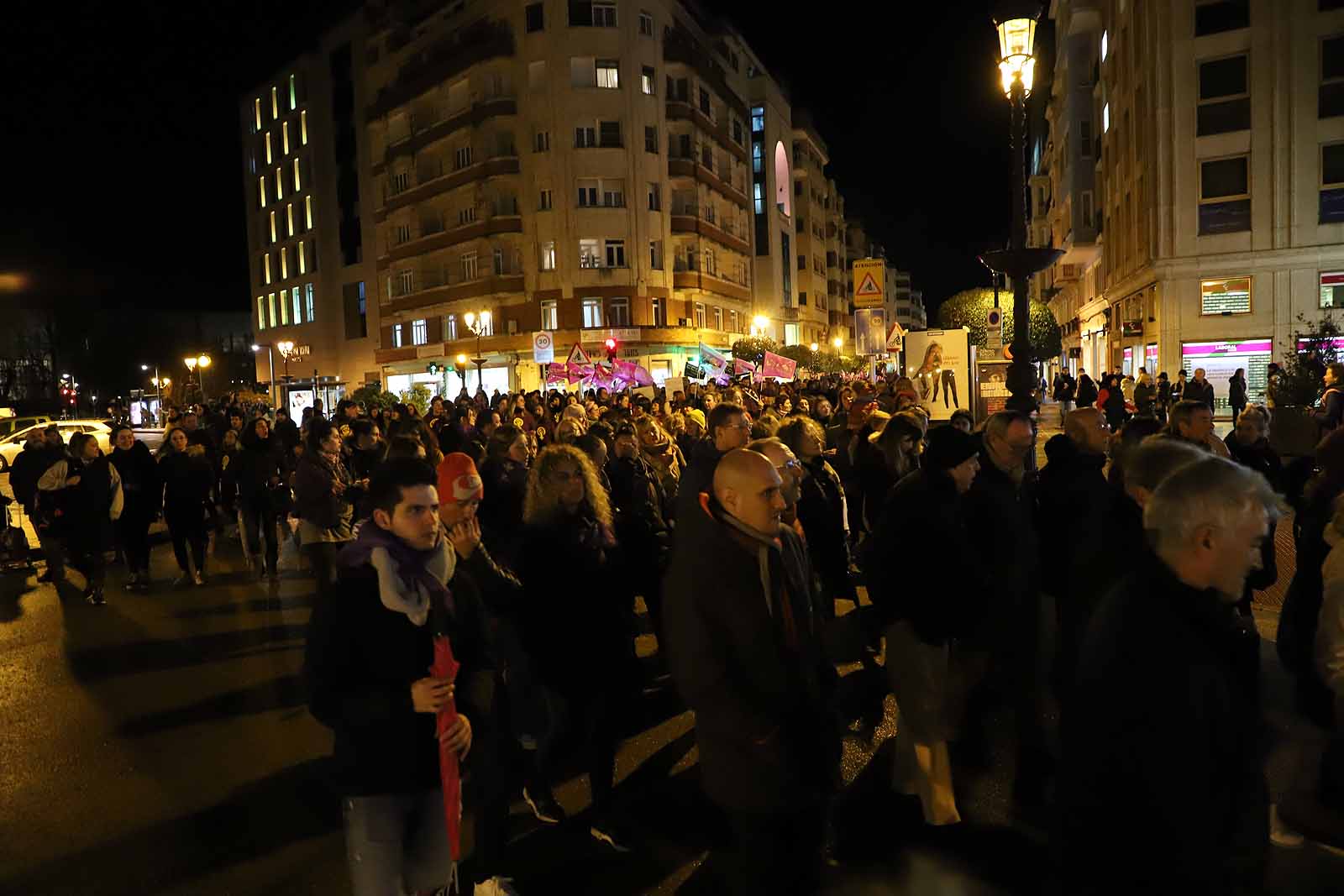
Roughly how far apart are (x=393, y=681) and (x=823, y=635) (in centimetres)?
169

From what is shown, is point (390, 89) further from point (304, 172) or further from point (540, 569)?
point (540, 569)

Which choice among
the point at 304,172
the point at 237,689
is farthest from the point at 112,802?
the point at 304,172

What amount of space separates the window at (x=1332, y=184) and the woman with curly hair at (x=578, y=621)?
35071mm

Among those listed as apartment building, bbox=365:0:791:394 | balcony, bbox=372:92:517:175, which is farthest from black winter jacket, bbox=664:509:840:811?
balcony, bbox=372:92:517:175

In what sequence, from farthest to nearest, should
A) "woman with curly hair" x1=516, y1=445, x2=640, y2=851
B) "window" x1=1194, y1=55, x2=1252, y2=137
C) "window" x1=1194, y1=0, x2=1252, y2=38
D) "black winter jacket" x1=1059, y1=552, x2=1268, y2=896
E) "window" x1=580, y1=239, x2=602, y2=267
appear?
"window" x1=580, y1=239, x2=602, y2=267 → "window" x1=1194, y1=55, x2=1252, y2=137 → "window" x1=1194, y1=0, x2=1252, y2=38 → "woman with curly hair" x1=516, y1=445, x2=640, y2=851 → "black winter jacket" x1=1059, y1=552, x2=1268, y2=896

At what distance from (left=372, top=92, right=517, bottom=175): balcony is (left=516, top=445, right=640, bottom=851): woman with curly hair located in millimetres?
46522

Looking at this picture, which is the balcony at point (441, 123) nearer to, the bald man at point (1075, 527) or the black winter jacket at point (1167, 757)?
the bald man at point (1075, 527)

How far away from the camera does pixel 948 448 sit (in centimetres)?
422

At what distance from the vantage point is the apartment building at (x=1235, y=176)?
101ft

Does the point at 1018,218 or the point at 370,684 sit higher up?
the point at 1018,218

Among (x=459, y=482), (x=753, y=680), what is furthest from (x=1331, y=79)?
(x=753, y=680)

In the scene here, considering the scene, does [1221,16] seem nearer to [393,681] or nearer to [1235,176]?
[1235,176]

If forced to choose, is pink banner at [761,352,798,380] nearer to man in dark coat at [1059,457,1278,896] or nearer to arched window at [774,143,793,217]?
man in dark coat at [1059,457,1278,896]

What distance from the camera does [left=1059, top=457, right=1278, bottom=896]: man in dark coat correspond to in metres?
2.08
